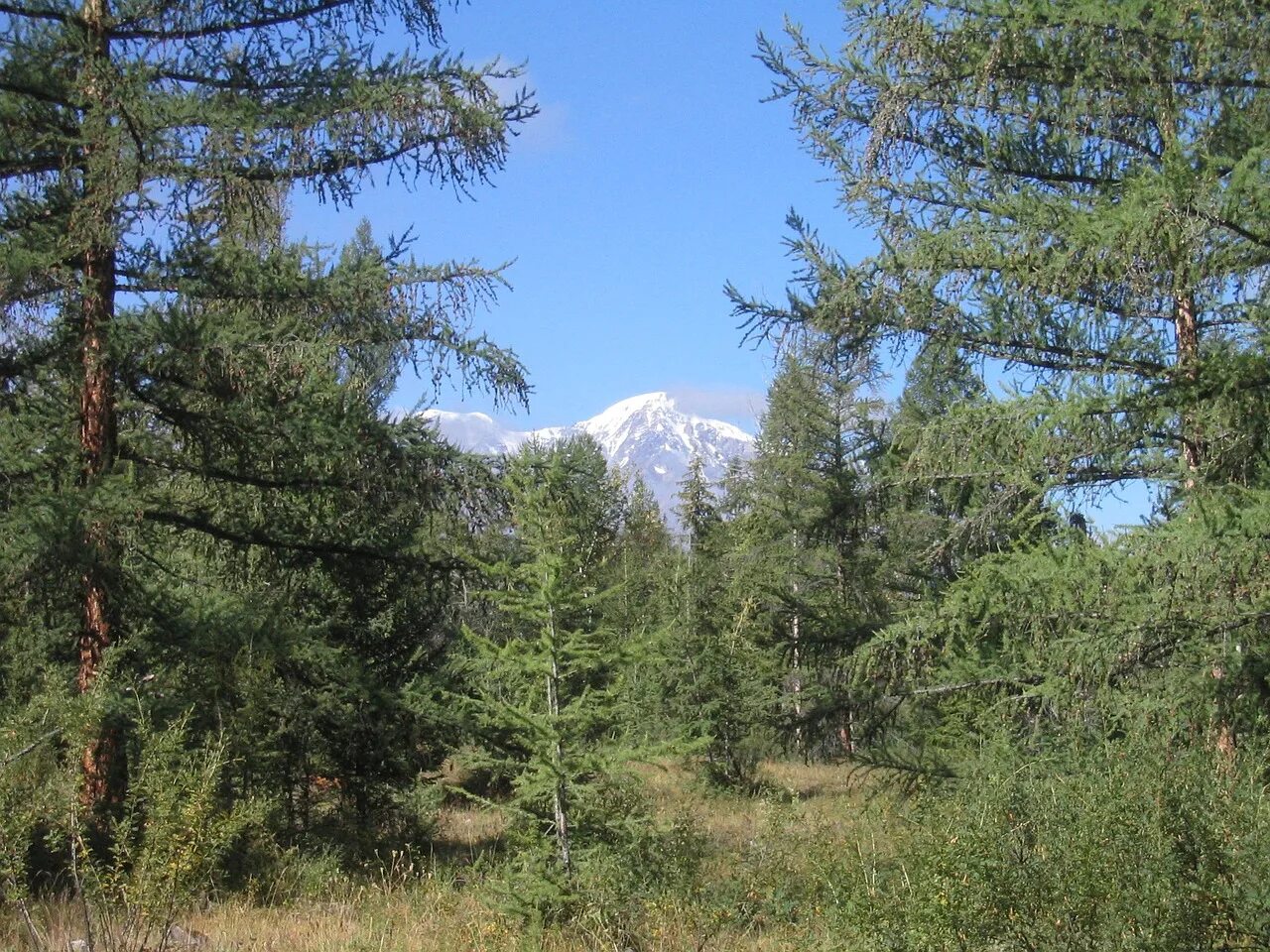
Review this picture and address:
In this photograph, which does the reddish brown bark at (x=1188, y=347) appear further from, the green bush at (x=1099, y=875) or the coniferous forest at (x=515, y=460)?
the green bush at (x=1099, y=875)

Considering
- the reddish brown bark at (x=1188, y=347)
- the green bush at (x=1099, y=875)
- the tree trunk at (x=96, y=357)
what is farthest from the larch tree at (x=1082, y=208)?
the tree trunk at (x=96, y=357)

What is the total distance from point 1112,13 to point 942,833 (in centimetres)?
481

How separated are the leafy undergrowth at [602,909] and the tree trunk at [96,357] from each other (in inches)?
52.8

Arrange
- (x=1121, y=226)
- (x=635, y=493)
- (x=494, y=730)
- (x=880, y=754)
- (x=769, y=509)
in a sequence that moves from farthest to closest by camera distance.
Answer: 1. (x=635, y=493)
2. (x=769, y=509)
3. (x=880, y=754)
4. (x=494, y=730)
5. (x=1121, y=226)

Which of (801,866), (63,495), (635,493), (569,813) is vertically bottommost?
(801,866)

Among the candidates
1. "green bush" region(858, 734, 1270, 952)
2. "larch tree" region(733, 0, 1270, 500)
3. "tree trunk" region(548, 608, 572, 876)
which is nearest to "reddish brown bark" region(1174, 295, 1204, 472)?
"larch tree" region(733, 0, 1270, 500)

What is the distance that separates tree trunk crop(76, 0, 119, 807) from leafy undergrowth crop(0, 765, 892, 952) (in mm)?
1341

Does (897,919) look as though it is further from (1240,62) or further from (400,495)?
(1240,62)

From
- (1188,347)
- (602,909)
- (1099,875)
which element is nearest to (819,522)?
(1188,347)

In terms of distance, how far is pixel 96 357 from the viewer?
7.38 m

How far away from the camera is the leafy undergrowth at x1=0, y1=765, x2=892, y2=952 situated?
5.60 meters

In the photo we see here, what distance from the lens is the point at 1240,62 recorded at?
654 cm

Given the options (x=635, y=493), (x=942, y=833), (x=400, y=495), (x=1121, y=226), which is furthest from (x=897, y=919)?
(x=635, y=493)

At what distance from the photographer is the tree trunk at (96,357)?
7.03m
